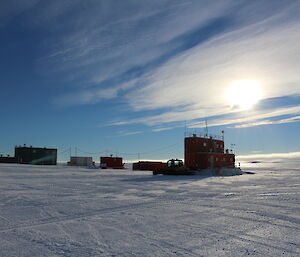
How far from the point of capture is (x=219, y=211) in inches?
346

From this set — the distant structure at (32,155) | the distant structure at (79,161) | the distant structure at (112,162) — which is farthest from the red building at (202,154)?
the distant structure at (32,155)

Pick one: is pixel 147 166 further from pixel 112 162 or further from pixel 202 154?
pixel 202 154

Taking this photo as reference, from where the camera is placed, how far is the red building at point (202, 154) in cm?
3684

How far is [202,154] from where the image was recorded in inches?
1459

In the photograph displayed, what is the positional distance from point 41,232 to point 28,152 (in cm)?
6139

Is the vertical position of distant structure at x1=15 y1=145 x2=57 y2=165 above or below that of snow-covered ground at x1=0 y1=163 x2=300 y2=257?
above

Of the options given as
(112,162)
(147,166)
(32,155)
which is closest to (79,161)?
(32,155)

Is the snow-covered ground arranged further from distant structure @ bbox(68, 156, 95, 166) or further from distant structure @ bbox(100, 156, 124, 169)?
distant structure @ bbox(68, 156, 95, 166)

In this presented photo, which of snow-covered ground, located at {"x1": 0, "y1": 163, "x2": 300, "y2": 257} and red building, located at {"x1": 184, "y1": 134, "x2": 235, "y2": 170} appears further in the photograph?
red building, located at {"x1": 184, "y1": 134, "x2": 235, "y2": 170}

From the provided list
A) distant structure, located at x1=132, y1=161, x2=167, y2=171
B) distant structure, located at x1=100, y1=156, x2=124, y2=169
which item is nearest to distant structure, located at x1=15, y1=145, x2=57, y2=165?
distant structure, located at x1=100, y1=156, x2=124, y2=169

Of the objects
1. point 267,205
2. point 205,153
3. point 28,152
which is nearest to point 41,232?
point 267,205

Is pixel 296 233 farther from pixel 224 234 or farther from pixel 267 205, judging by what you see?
pixel 267 205

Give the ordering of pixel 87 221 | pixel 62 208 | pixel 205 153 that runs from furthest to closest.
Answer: pixel 205 153
pixel 62 208
pixel 87 221

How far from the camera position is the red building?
36.8m
